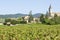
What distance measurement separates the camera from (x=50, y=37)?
8766 millimetres

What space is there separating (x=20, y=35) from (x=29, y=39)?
1.65 feet

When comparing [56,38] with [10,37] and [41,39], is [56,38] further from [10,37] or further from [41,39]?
[10,37]

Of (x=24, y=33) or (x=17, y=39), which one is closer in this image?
(x=17, y=39)

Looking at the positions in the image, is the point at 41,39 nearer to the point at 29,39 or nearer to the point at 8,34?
the point at 29,39

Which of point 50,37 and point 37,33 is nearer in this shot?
point 50,37

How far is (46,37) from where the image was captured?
8.66 m

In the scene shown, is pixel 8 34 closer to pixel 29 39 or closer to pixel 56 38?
pixel 29 39

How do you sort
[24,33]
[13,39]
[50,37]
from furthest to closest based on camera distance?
[24,33], [50,37], [13,39]

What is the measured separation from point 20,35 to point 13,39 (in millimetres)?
727

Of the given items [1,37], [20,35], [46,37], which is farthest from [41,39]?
[1,37]

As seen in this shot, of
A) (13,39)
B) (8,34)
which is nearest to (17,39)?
(13,39)

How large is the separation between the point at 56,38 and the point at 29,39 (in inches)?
40.1

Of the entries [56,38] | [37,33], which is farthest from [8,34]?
[56,38]

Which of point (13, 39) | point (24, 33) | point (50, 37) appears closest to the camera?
point (13, 39)
